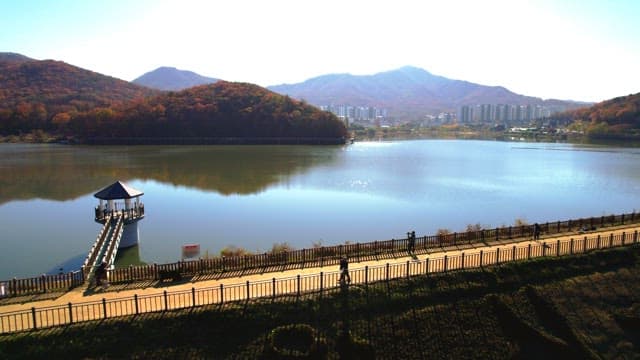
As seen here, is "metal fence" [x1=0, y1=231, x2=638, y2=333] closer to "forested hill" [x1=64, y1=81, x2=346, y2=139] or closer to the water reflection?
the water reflection

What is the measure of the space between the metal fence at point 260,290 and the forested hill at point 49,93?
364 ft

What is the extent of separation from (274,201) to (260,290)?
20643 mm

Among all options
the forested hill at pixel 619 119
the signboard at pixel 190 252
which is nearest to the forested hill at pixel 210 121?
the forested hill at pixel 619 119

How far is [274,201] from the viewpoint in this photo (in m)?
32.2

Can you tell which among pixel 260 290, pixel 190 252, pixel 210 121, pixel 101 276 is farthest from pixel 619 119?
pixel 101 276

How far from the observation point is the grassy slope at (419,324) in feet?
30.9

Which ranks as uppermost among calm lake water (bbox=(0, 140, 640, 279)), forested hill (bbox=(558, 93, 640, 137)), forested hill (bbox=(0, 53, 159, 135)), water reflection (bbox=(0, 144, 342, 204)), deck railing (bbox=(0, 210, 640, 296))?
forested hill (bbox=(0, 53, 159, 135))

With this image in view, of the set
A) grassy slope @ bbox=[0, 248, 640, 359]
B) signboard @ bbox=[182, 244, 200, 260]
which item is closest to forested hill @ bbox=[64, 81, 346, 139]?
signboard @ bbox=[182, 244, 200, 260]

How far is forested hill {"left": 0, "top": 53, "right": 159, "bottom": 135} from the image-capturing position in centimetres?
10606

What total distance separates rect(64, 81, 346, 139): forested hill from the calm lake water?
4490cm

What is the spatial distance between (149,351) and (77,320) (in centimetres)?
202

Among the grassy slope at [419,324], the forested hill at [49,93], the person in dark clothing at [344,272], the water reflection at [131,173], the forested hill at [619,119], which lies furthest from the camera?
the forested hill at [619,119]

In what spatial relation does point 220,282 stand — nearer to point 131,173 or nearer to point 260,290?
point 260,290

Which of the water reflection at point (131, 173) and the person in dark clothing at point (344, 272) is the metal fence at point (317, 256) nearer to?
the person in dark clothing at point (344, 272)
